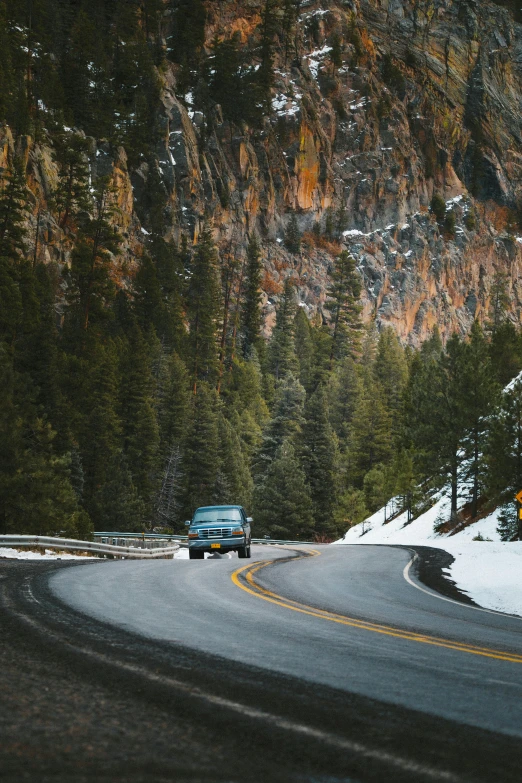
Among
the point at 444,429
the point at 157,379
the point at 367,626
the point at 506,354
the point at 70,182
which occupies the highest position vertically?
the point at 70,182

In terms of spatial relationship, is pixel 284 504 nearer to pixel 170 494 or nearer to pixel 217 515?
pixel 170 494

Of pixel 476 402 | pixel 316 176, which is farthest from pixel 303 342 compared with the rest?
pixel 476 402

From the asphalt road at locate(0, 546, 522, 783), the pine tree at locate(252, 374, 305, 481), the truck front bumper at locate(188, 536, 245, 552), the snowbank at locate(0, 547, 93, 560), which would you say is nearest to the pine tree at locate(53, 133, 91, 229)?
the pine tree at locate(252, 374, 305, 481)

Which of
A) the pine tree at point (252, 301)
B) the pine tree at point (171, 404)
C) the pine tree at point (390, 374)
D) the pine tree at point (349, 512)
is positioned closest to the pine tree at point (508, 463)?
the pine tree at point (349, 512)

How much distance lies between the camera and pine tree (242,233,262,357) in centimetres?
12850

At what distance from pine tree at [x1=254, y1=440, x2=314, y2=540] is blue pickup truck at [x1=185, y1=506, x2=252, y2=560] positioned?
38.2 metres

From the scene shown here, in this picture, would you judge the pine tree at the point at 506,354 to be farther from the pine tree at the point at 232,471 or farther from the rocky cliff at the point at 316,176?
the rocky cliff at the point at 316,176

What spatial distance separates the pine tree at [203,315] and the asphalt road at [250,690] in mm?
80470

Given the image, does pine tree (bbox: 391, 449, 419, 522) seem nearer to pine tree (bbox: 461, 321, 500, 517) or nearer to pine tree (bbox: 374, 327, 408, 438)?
pine tree (bbox: 461, 321, 500, 517)

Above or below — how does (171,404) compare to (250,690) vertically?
above

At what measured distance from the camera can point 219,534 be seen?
89.6ft

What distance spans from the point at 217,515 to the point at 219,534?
3.10ft

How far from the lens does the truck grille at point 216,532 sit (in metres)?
27.3

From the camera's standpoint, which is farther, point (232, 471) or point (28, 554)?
point (232, 471)
